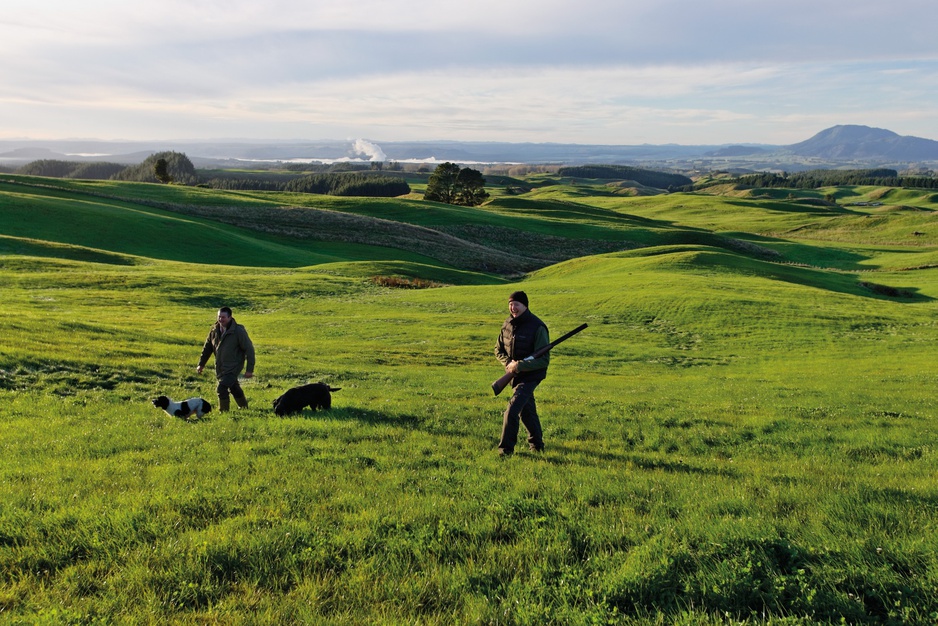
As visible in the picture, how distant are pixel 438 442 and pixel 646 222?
4699 inches

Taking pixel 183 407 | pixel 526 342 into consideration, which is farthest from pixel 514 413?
pixel 183 407

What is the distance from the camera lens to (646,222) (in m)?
122

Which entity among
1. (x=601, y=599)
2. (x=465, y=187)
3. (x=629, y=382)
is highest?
(x=465, y=187)

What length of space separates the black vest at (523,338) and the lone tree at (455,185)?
136 meters

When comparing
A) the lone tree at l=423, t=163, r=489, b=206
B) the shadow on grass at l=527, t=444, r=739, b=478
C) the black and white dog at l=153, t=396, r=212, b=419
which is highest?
the lone tree at l=423, t=163, r=489, b=206

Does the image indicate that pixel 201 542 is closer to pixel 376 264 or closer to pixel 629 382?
pixel 629 382

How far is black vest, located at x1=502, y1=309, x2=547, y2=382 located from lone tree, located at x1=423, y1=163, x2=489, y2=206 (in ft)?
446

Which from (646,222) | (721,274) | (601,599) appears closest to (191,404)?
(601,599)

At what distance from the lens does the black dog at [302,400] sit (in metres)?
14.5

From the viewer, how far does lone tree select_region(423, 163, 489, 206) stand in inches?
5733

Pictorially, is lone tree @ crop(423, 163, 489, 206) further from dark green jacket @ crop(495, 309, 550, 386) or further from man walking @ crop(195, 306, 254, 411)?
dark green jacket @ crop(495, 309, 550, 386)

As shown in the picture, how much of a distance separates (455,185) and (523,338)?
465 ft

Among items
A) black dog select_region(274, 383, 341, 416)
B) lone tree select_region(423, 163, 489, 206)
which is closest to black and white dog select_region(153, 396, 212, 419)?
black dog select_region(274, 383, 341, 416)

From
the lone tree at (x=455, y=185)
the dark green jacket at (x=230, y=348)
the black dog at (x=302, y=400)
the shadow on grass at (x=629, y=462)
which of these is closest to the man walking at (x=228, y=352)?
the dark green jacket at (x=230, y=348)
